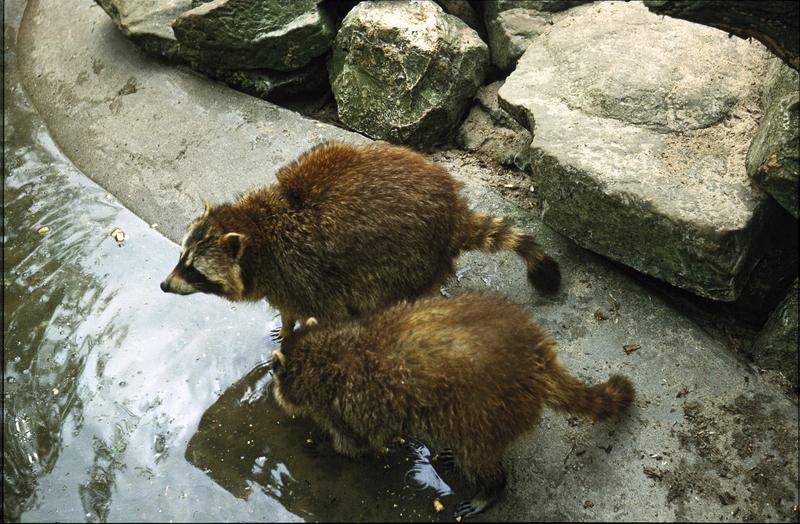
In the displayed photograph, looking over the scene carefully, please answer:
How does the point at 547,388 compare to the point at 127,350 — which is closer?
the point at 547,388

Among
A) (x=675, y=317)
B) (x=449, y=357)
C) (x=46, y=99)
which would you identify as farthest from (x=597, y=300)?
(x=46, y=99)

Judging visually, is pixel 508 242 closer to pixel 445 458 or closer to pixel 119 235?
pixel 445 458

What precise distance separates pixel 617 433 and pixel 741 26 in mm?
2194

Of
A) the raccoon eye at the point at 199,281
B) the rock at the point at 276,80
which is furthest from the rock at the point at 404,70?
the raccoon eye at the point at 199,281

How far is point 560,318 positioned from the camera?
4793 millimetres

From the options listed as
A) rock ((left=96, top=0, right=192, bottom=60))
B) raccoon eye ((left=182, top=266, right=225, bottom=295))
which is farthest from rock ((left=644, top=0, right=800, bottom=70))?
rock ((left=96, top=0, right=192, bottom=60))

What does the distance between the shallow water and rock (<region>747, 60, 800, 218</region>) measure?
2385 mm

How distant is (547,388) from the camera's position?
12.6 ft

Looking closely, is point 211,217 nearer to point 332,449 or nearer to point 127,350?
point 127,350

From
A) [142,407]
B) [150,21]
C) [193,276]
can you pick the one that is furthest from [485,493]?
[150,21]

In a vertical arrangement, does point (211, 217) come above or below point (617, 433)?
above

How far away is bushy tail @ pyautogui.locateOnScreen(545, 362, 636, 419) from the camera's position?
387cm

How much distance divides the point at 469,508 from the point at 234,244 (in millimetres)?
1995

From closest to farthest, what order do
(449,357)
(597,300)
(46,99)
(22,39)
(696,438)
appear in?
(449,357), (696,438), (597,300), (46,99), (22,39)
